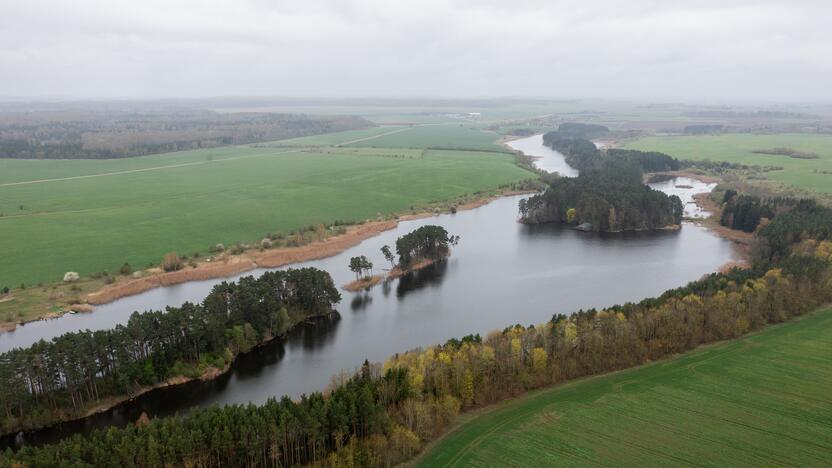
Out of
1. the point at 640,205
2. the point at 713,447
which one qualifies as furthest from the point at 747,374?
the point at 640,205

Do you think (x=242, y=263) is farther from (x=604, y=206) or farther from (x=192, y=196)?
(x=604, y=206)

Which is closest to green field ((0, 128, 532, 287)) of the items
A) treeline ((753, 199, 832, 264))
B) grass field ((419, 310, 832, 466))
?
grass field ((419, 310, 832, 466))

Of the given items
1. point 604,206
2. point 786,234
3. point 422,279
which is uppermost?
point 604,206

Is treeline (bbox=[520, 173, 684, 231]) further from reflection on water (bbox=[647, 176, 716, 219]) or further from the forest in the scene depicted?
the forest

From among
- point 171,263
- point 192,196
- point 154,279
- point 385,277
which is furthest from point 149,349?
point 192,196

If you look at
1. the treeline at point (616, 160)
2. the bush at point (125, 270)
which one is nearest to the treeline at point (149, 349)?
the bush at point (125, 270)

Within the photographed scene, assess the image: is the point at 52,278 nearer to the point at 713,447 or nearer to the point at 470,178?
the point at 713,447
